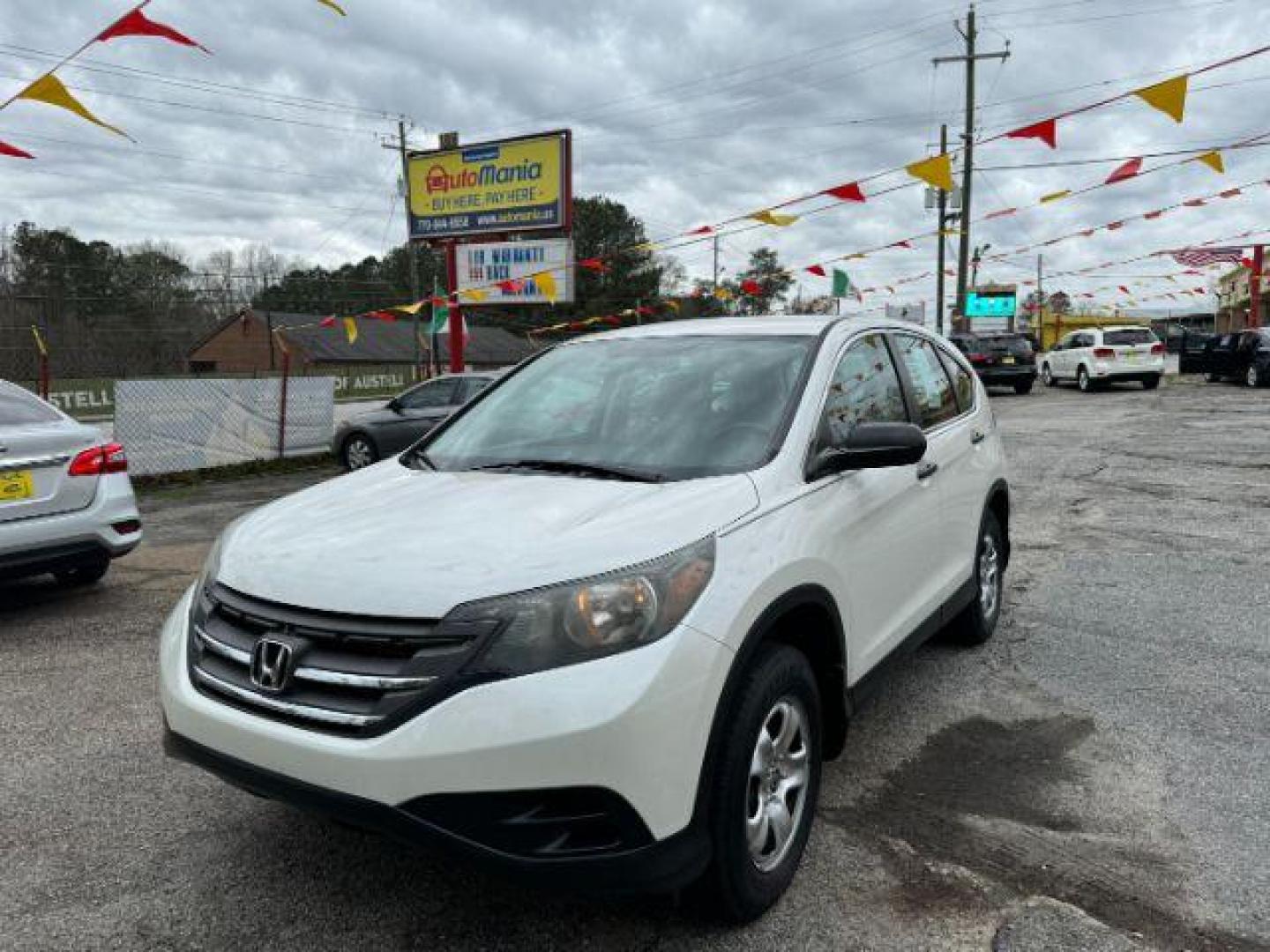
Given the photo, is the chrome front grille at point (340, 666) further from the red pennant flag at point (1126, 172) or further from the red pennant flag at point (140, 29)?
the red pennant flag at point (1126, 172)

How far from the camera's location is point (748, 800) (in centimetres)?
248

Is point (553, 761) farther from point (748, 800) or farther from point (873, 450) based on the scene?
point (873, 450)

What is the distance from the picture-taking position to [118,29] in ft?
21.2

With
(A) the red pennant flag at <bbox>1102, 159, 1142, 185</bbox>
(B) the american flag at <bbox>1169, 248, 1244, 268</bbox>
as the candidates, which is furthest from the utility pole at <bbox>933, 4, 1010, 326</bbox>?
(A) the red pennant flag at <bbox>1102, 159, 1142, 185</bbox>

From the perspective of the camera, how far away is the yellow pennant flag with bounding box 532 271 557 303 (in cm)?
1758

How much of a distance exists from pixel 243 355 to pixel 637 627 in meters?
34.4

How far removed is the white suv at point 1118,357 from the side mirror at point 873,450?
24326 mm

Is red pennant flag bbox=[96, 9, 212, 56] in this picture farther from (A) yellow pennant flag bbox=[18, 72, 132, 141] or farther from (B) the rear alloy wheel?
(B) the rear alloy wheel

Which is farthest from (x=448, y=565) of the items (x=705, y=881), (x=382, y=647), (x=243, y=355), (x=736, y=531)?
(x=243, y=355)

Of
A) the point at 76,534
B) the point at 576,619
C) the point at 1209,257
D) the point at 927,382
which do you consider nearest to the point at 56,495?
the point at 76,534

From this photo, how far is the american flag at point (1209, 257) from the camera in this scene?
2942 cm

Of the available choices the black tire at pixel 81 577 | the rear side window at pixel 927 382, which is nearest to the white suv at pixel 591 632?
the rear side window at pixel 927 382

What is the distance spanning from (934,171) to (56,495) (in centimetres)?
921

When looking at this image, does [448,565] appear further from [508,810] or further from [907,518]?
[907,518]
